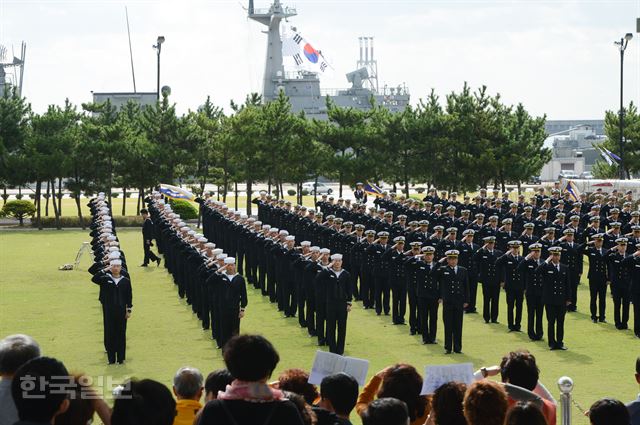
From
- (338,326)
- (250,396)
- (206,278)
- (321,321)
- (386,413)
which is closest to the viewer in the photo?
(250,396)

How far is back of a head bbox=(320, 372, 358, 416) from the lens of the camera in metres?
6.53

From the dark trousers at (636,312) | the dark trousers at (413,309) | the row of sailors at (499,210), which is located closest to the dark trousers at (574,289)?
the dark trousers at (636,312)

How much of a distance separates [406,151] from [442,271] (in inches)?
1314

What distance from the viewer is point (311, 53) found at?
78125 mm

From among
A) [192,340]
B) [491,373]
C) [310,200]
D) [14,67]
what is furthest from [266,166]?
[14,67]

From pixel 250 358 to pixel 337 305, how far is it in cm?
1152

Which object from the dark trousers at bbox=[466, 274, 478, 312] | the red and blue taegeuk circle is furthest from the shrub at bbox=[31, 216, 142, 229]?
the red and blue taegeuk circle

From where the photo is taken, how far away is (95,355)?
16859 millimetres

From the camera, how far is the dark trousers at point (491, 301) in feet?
65.2

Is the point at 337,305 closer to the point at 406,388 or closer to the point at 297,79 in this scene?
the point at 406,388

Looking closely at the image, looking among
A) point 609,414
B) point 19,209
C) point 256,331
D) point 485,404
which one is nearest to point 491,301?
point 256,331

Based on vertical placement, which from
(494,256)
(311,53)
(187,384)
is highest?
(311,53)

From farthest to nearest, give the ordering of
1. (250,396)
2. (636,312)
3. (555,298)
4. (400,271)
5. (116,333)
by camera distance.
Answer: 1. (400,271)
2. (636,312)
3. (555,298)
4. (116,333)
5. (250,396)

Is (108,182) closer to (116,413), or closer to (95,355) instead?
(95,355)
